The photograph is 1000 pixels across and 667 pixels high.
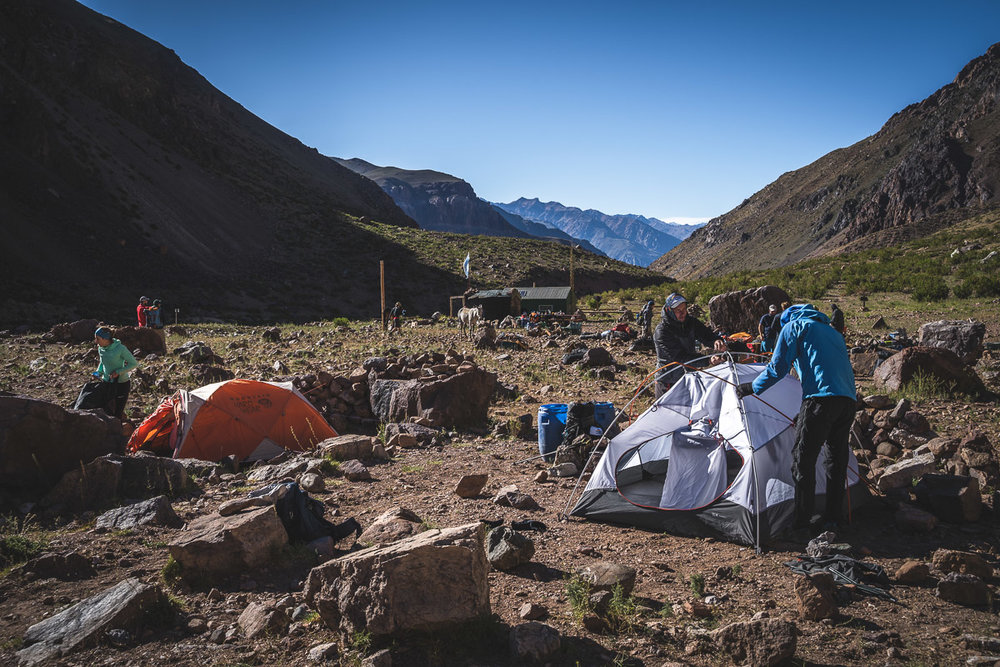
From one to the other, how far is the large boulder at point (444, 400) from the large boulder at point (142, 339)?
10141mm

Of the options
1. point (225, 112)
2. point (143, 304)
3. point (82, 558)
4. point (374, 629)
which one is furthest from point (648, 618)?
point (225, 112)

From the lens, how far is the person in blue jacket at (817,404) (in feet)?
16.2

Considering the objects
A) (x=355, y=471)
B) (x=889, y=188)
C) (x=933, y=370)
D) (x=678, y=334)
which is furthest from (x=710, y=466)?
(x=889, y=188)

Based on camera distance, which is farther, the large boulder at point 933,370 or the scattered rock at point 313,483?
the large boulder at point 933,370

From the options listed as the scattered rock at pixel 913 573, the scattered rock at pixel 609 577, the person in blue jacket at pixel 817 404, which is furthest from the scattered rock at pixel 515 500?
the scattered rock at pixel 913 573

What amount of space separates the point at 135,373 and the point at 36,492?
6924 mm

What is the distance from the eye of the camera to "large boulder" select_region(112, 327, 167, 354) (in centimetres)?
1620

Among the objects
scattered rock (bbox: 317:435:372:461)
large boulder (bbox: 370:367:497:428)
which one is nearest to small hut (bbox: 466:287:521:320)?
large boulder (bbox: 370:367:497:428)

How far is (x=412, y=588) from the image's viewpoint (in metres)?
3.49

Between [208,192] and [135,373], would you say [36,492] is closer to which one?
Answer: [135,373]

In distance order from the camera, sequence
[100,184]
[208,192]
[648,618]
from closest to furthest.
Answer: [648,618], [100,184], [208,192]

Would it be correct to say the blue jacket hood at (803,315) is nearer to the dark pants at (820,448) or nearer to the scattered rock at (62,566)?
the dark pants at (820,448)

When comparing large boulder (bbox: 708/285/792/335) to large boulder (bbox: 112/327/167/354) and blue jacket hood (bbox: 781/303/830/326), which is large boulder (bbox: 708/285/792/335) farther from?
large boulder (bbox: 112/327/167/354)

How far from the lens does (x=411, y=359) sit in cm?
1205
